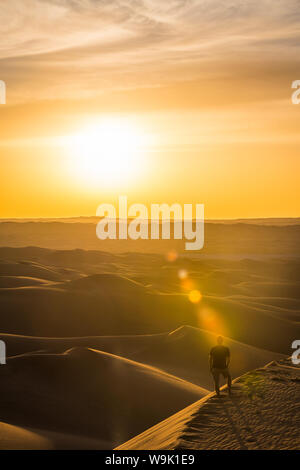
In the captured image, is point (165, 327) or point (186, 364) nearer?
point (186, 364)

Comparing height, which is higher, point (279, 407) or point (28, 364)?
point (28, 364)

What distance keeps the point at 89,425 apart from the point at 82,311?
73.5ft

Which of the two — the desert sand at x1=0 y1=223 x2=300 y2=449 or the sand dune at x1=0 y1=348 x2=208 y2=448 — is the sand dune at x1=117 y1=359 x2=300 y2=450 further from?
the sand dune at x1=0 y1=348 x2=208 y2=448

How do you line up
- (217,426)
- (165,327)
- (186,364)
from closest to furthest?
(217,426) < (186,364) < (165,327)

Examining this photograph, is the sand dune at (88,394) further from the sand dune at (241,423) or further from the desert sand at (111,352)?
the sand dune at (241,423)

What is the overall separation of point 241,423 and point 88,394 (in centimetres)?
858

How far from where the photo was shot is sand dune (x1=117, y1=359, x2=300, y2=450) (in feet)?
31.5

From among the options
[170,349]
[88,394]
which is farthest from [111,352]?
[88,394]

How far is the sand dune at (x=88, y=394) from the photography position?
626 inches

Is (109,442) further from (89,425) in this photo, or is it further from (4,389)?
(4,389)

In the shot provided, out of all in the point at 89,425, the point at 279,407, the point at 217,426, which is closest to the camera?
the point at 217,426

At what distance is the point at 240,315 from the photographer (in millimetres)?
39312

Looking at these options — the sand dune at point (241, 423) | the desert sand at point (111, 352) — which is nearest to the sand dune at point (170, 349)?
the desert sand at point (111, 352)
